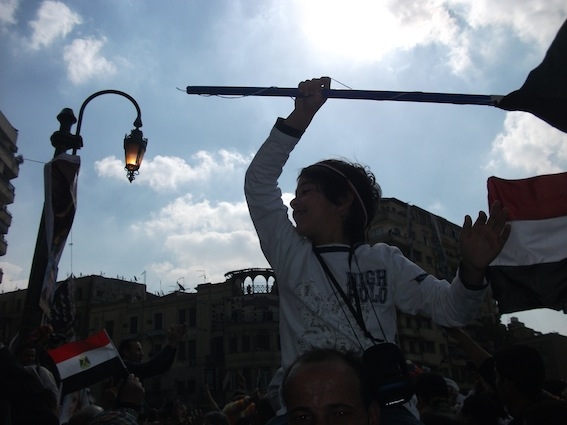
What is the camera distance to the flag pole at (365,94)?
10.4ft

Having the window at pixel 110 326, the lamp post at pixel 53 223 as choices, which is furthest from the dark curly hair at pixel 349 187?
the window at pixel 110 326

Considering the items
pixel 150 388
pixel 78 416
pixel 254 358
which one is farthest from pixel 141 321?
pixel 78 416

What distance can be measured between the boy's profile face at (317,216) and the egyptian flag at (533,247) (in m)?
1.22

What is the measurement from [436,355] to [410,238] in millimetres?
12481

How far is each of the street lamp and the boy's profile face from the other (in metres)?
5.60

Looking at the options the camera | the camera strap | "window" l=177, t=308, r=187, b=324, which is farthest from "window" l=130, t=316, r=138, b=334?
the camera

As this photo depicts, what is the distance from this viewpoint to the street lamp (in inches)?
302

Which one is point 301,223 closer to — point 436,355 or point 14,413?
point 14,413

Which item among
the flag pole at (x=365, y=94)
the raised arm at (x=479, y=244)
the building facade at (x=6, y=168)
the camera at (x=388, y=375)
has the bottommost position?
the camera at (x=388, y=375)

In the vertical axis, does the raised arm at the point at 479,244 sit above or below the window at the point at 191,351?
below

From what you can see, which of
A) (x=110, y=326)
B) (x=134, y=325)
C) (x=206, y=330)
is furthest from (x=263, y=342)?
(x=110, y=326)

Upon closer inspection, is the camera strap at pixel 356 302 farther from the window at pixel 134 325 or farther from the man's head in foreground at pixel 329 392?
the window at pixel 134 325

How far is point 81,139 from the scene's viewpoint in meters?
7.89

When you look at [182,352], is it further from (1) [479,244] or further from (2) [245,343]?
(1) [479,244]
